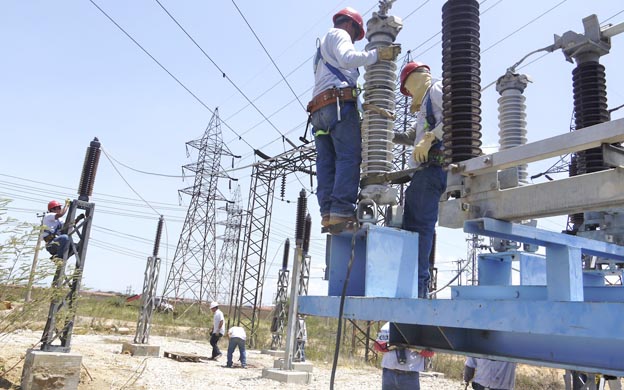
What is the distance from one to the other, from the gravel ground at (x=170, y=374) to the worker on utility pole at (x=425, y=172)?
19.7 ft

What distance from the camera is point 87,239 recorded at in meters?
8.73

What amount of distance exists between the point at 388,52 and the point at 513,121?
3.55ft

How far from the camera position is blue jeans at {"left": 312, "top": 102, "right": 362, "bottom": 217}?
351 cm

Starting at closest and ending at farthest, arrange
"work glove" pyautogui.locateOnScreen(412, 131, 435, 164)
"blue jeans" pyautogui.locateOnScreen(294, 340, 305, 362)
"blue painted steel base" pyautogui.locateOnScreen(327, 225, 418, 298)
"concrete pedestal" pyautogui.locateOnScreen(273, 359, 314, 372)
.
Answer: "blue painted steel base" pyautogui.locateOnScreen(327, 225, 418, 298)
"work glove" pyautogui.locateOnScreen(412, 131, 435, 164)
"concrete pedestal" pyautogui.locateOnScreen(273, 359, 314, 372)
"blue jeans" pyautogui.locateOnScreen(294, 340, 305, 362)

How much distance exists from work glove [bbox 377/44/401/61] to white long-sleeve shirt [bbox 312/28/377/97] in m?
0.04

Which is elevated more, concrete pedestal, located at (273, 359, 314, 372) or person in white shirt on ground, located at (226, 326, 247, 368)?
person in white shirt on ground, located at (226, 326, 247, 368)

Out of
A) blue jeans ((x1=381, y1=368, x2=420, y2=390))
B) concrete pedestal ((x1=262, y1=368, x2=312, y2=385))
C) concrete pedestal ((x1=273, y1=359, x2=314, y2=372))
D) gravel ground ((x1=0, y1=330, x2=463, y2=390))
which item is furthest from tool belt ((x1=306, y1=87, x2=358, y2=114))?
concrete pedestal ((x1=273, y1=359, x2=314, y2=372))

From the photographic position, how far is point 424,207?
358cm

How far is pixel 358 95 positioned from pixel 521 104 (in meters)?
1.26

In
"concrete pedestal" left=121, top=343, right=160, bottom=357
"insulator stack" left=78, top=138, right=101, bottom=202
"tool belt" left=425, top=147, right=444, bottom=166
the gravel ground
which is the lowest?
the gravel ground

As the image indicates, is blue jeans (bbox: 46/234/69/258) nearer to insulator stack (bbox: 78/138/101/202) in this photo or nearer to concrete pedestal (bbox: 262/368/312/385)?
insulator stack (bbox: 78/138/101/202)

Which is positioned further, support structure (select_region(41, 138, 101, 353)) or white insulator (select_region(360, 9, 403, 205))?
support structure (select_region(41, 138, 101, 353))

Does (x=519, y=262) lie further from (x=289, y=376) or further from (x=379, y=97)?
(x=289, y=376)

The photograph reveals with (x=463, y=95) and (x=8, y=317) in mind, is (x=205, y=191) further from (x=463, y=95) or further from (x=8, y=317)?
(x=463, y=95)
